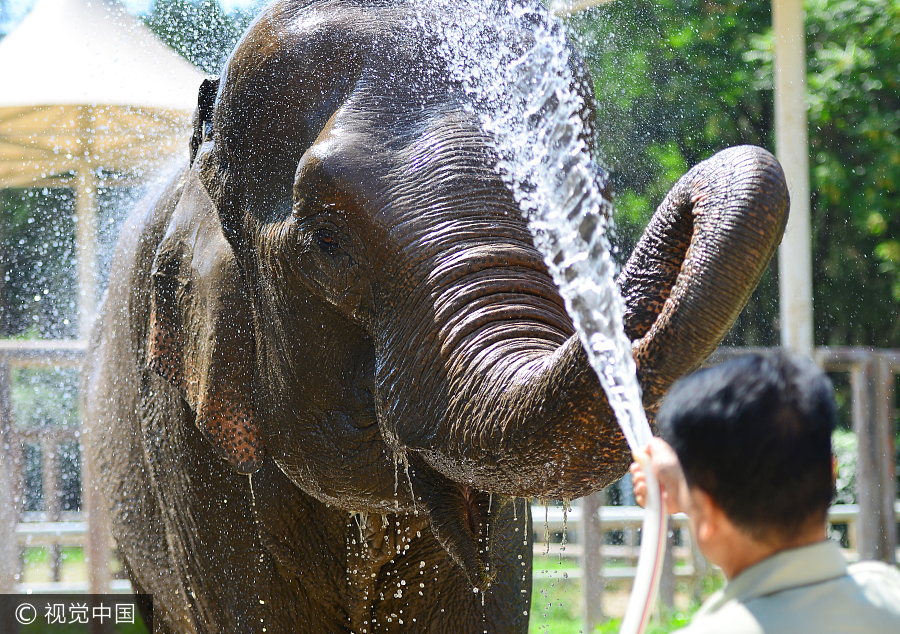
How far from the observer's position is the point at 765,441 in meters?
1.05

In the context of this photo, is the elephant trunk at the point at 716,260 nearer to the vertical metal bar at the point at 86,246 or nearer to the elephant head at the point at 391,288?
the elephant head at the point at 391,288

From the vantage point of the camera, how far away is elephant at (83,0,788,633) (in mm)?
1649

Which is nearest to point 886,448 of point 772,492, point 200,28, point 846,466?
point 846,466

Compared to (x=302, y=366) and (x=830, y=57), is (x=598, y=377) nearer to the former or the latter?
(x=302, y=366)

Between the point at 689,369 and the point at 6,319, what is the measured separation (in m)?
4.96

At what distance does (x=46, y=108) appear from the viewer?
564 cm

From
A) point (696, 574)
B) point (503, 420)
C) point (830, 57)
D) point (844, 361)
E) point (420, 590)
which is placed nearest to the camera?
point (503, 420)

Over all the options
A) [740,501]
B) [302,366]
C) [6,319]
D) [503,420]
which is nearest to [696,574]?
[6,319]

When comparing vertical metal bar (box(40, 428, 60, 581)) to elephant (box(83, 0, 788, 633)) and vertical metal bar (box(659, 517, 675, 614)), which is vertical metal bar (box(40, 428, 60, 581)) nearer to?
elephant (box(83, 0, 788, 633))

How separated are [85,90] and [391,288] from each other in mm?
3938

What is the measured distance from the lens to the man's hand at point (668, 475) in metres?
1.14

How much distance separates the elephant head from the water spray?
4 cm

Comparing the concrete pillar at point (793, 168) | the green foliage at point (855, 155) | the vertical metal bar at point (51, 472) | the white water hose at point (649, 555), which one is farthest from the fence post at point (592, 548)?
the green foliage at point (855, 155)

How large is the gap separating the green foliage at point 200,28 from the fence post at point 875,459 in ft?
12.8
